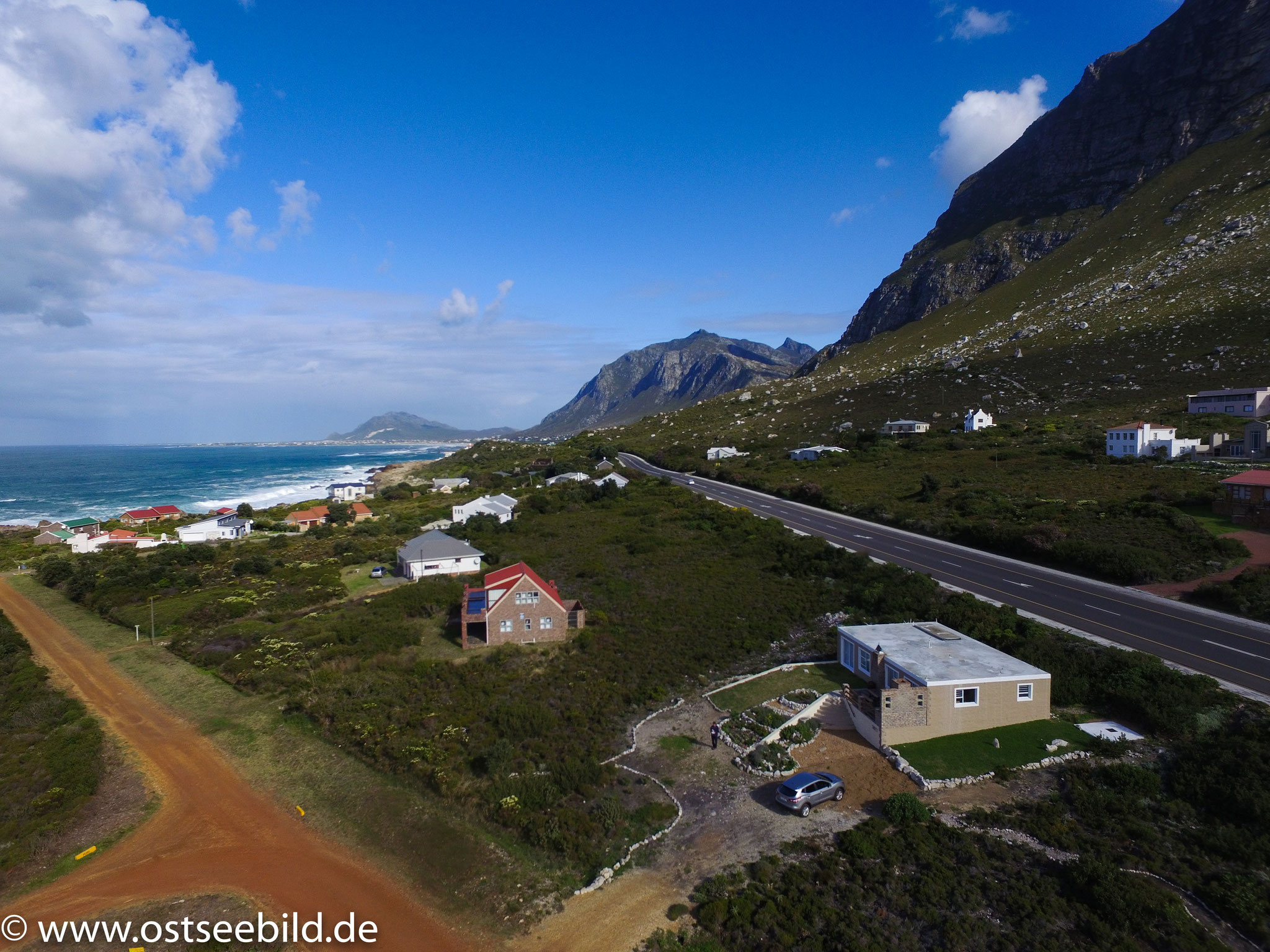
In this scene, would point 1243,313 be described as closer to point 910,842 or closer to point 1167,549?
point 1167,549

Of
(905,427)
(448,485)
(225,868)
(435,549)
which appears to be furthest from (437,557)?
(905,427)

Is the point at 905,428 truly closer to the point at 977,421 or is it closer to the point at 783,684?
the point at 977,421

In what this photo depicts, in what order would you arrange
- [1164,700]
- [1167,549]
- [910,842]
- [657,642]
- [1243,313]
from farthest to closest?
[1243,313]
[1167,549]
[657,642]
[1164,700]
[910,842]

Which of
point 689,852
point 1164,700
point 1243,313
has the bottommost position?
point 689,852

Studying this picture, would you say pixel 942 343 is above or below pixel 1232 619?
above

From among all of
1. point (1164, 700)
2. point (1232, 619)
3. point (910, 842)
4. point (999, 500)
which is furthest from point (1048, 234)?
point (910, 842)

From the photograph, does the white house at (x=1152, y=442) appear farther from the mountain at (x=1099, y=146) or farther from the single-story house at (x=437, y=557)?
the mountain at (x=1099, y=146)

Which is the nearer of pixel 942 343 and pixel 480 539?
pixel 480 539
